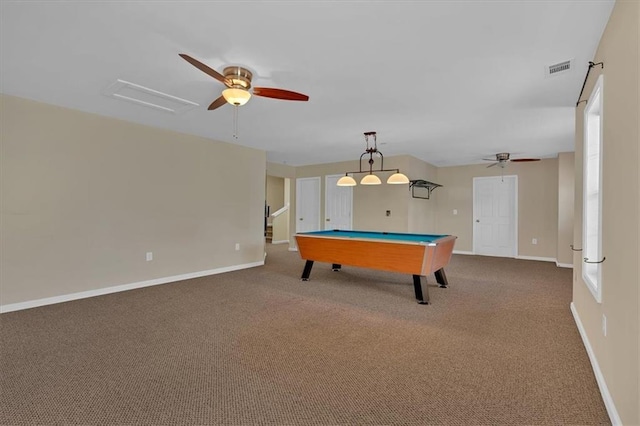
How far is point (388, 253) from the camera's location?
381 cm

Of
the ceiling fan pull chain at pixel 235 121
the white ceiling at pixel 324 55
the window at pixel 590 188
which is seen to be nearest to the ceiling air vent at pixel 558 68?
the white ceiling at pixel 324 55

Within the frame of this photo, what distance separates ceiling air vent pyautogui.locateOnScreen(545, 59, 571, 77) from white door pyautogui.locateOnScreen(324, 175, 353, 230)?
493 cm

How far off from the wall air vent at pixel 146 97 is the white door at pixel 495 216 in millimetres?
6867

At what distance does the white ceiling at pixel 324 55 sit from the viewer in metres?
1.92

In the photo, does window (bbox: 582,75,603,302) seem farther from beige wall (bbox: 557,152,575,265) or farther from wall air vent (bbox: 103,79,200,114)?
beige wall (bbox: 557,152,575,265)

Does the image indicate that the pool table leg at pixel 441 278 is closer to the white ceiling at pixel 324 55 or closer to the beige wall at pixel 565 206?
the white ceiling at pixel 324 55

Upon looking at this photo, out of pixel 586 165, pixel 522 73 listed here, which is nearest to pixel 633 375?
pixel 586 165

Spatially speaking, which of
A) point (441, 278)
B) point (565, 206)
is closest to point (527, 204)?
point (565, 206)

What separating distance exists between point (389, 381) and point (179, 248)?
3.97 meters

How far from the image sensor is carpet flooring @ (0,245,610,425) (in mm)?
1701

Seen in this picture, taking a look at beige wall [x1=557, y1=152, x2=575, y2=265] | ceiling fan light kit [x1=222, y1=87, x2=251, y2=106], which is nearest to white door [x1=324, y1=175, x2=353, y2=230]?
beige wall [x1=557, y1=152, x2=575, y2=265]

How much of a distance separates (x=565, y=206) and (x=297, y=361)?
6594mm

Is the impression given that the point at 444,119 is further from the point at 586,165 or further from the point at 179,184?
the point at 179,184

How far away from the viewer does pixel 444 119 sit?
4070mm
